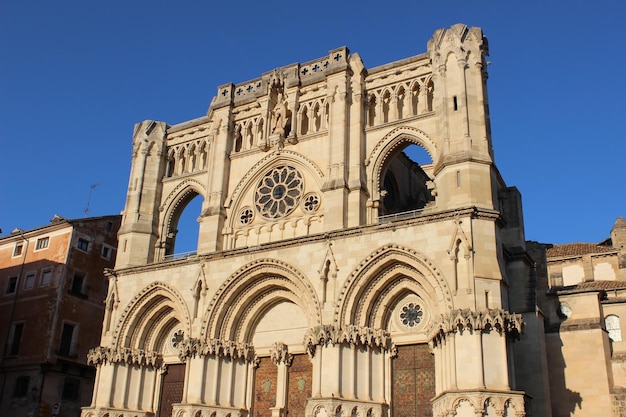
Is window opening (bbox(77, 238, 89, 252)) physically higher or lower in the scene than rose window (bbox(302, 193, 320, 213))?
higher

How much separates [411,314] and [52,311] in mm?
18074

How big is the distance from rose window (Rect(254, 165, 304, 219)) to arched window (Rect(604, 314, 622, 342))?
13725mm

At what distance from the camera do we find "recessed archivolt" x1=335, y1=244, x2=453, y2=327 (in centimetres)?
2150

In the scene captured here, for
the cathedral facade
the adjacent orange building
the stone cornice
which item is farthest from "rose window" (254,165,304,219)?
the adjacent orange building

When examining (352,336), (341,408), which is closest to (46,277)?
(352,336)

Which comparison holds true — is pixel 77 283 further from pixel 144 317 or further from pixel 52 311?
pixel 144 317

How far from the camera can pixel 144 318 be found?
88.1ft

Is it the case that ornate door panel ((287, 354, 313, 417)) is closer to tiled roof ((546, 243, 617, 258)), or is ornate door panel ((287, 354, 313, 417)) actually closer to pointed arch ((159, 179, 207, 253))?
pointed arch ((159, 179, 207, 253))

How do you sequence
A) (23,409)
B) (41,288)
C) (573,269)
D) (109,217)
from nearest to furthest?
(23,409)
(41,288)
(109,217)
(573,269)

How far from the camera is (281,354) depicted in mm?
23656

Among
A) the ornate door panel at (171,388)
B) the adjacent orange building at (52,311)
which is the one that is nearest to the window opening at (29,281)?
the adjacent orange building at (52,311)

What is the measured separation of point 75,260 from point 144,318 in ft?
27.5

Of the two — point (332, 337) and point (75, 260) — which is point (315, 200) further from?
point (75, 260)

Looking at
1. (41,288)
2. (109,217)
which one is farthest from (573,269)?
(41,288)
